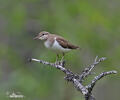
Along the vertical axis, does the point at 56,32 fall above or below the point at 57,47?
above

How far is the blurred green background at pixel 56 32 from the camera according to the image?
1095 cm

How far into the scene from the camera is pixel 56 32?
1134 cm

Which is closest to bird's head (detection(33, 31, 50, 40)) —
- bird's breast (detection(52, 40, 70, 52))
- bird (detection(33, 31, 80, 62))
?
bird (detection(33, 31, 80, 62))

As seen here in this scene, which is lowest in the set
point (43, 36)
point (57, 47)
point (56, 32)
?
point (57, 47)

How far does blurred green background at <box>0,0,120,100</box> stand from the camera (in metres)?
10.9

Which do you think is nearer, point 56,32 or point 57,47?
point 57,47

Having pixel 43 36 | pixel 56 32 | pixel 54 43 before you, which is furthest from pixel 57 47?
pixel 56 32

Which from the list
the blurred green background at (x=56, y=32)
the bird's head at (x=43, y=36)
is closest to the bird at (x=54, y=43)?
the bird's head at (x=43, y=36)

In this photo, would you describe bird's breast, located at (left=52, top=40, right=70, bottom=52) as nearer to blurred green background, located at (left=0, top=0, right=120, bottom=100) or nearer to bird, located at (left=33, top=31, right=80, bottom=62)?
bird, located at (left=33, top=31, right=80, bottom=62)

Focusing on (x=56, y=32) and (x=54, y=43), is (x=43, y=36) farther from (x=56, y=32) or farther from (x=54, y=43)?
(x=56, y=32)

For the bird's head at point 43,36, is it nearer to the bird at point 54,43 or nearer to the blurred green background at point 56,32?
the bird at point 54,43

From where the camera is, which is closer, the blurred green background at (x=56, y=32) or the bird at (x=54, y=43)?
the bird at (x=54, y=43)

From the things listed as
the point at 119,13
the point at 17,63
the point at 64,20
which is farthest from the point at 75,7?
the point at 17,63

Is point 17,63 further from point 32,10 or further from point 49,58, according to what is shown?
point 49,58
